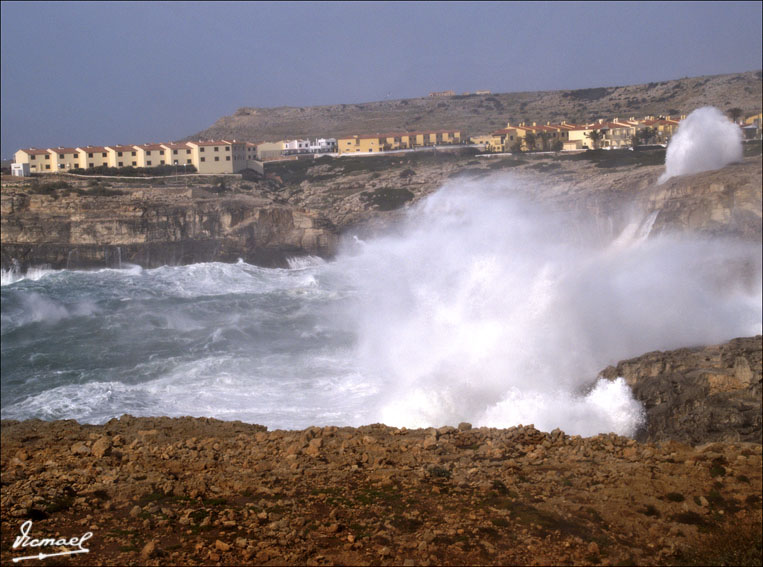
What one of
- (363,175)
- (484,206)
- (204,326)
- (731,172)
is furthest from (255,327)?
(363,175)

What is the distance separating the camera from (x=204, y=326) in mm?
20078

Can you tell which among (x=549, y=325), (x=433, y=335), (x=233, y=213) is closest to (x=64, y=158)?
(x=233, y=213)

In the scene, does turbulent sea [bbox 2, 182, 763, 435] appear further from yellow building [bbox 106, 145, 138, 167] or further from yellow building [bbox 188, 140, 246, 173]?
yellow building [bbox 188, 140, 246, 173]

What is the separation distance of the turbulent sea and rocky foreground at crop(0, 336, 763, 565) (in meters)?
3.53

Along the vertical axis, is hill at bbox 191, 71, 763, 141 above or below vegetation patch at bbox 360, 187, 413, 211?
above

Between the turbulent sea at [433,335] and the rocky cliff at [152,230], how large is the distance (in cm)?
920

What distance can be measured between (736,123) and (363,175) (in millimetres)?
27050

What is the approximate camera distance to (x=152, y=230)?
114 feet

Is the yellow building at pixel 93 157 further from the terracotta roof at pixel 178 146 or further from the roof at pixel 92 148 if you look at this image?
the terracotta roof at pixel 178 146

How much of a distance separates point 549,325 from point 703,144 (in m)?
5.34

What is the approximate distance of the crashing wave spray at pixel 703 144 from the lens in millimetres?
12828

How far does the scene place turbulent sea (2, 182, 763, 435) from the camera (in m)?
11.3

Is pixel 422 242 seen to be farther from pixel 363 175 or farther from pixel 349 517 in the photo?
pixel 349 517

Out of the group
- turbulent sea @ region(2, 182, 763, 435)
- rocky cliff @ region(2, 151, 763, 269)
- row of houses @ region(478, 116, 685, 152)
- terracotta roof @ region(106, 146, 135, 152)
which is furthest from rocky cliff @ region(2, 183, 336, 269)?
row of houses @ region(478, 116, 685, 152)
